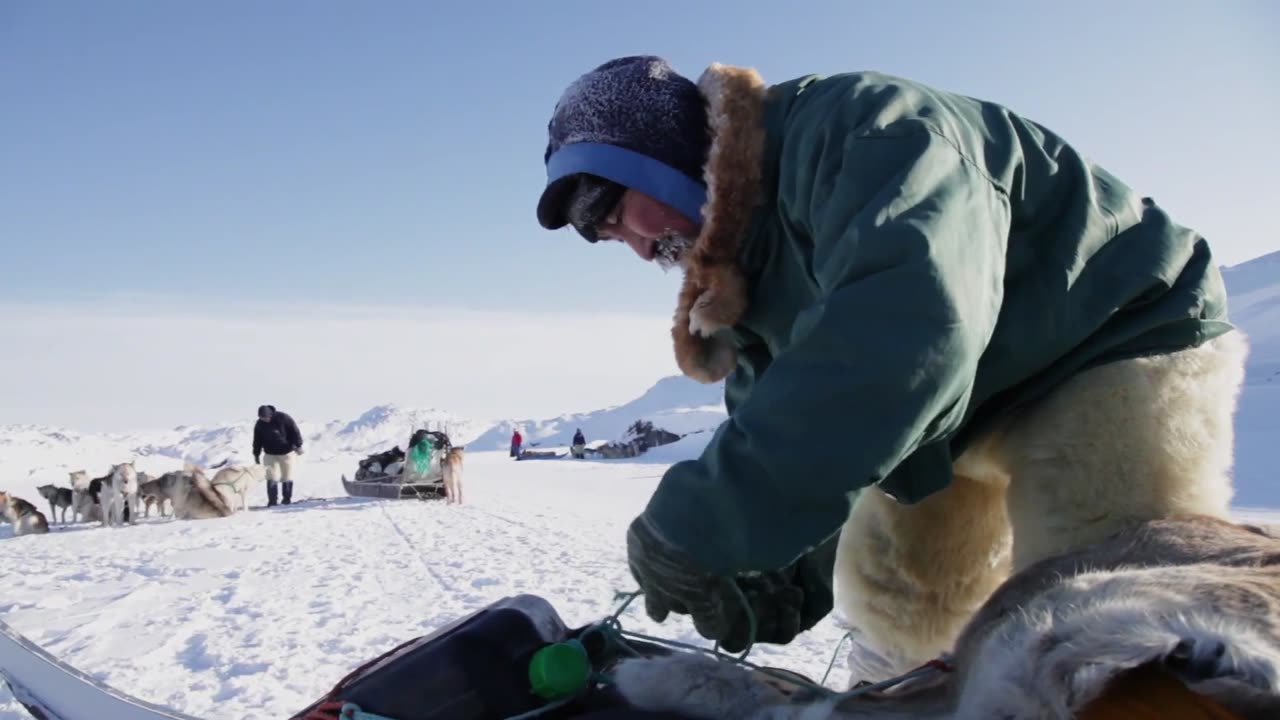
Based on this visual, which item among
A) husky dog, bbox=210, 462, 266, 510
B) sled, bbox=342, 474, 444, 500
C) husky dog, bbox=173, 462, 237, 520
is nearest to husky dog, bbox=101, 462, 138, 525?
husky dog, bbox=173, 462, 237, 520

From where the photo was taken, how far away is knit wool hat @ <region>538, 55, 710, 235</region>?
1620 mm

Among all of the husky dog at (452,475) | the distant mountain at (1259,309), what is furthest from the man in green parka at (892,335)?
the husky dog at (452,475)

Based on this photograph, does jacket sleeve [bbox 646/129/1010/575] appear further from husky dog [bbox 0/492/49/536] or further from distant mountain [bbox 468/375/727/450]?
husky dog [bbox 0/492/49/536]

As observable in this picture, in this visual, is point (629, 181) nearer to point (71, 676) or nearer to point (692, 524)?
point (692, 524)

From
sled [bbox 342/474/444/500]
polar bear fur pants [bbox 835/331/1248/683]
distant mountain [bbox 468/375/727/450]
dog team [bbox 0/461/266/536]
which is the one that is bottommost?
distant mountain [bbox 468/375/727/450]

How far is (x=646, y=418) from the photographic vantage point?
67625 millimetres

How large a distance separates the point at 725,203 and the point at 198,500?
41.0ft

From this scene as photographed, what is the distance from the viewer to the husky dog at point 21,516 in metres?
11.2

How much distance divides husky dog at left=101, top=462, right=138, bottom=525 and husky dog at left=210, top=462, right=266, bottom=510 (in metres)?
1.10

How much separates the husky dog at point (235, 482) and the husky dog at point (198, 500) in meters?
0.08

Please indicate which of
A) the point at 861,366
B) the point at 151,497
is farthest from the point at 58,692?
the point at 151,497

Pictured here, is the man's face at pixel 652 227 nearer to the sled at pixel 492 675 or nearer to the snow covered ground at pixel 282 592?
the sled at pixel 492 675

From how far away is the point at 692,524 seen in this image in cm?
Result: 117

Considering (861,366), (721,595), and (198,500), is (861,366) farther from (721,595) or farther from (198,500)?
(198,500)
